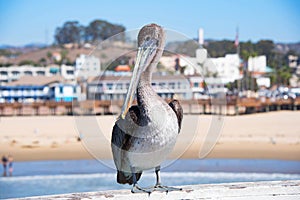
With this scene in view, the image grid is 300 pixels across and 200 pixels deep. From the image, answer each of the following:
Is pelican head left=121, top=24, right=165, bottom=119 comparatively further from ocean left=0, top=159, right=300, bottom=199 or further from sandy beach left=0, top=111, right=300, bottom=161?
sandy beach left=0, top=111, right=300, bottom=161

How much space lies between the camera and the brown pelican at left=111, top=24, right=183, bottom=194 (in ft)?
19.8

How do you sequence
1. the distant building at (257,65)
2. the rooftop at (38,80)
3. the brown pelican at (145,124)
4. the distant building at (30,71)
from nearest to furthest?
the brown pelican at (145,124), the rooftop at (38,80), the distant building at (257,65), the distant building at (30,71)

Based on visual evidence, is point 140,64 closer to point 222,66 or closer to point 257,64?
point 222,66

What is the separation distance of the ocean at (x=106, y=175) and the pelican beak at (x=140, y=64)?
40.7 ft

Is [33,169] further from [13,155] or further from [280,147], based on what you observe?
→ [280,147]

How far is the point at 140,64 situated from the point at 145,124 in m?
0.51

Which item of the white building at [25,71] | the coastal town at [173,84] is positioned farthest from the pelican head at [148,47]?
the white building at [25,71]

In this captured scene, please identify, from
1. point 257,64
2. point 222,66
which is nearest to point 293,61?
point 257,64

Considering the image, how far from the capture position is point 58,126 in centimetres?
4662

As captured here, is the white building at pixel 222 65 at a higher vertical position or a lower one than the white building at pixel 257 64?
lower

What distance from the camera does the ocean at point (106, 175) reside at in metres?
19.9

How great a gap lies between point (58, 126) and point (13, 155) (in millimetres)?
15546

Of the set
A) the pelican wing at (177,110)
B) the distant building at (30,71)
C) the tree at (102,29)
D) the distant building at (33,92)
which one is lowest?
the distant building at (33,92)

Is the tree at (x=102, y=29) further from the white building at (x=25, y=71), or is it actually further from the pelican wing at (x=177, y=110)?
the pelican wing at (x=177, y=110)
